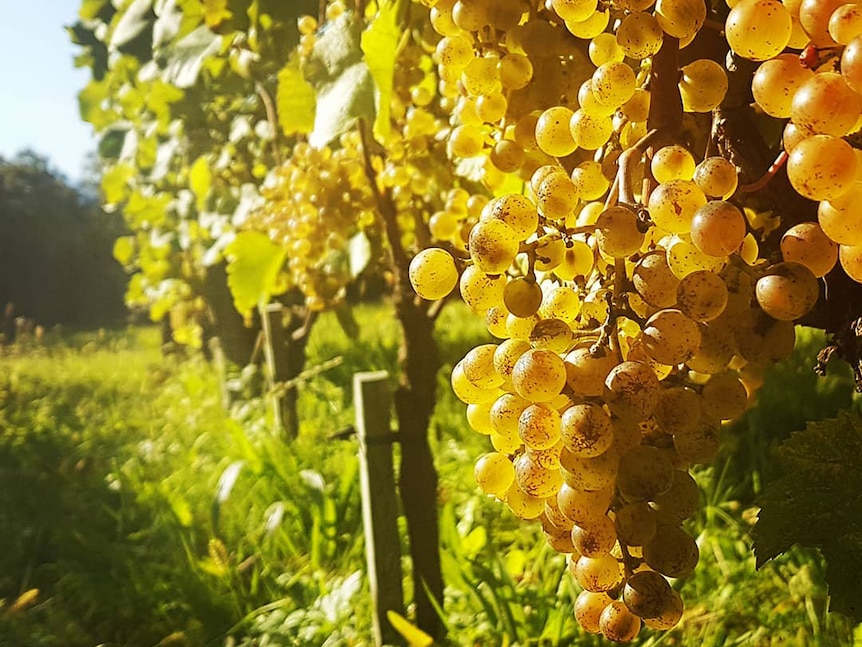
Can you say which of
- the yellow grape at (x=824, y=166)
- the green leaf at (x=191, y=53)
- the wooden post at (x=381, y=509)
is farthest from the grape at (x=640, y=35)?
the wooden post at (x=381, y=509)

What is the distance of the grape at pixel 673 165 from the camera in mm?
362

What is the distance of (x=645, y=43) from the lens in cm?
37

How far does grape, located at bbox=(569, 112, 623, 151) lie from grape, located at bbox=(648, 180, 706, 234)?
0.07 metres

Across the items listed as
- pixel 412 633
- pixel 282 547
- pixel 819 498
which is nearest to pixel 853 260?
pixel 819 498

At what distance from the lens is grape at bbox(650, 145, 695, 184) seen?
1.19ft

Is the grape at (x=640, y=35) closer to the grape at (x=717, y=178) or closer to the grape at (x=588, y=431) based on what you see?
the grape at (x=717, y=178)

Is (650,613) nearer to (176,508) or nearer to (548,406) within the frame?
(548,406)

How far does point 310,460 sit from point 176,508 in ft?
1.38

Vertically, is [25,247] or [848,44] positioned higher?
[25,247]

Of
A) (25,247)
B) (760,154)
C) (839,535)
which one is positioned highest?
(25,247)

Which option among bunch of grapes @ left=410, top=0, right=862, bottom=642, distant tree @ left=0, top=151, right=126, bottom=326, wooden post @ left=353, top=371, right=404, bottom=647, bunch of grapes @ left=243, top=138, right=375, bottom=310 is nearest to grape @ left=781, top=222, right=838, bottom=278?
bunch of grapes @ left=410, top=0, right=862, bottom=642

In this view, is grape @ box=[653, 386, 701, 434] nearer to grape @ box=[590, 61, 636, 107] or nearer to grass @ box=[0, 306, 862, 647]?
grape @ box=[590, 61, 636, 107]

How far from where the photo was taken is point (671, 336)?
34 cm

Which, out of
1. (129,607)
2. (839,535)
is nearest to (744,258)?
(839,535)
